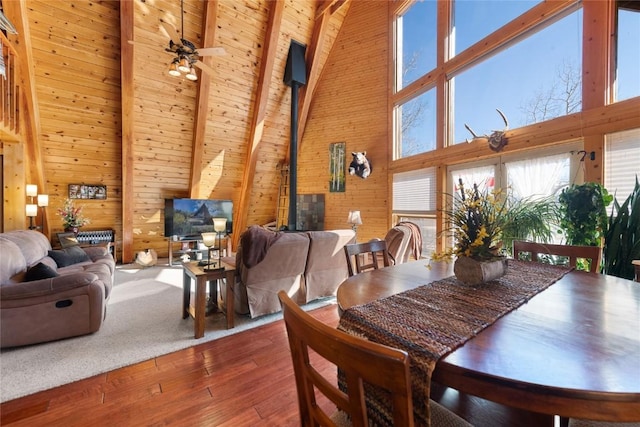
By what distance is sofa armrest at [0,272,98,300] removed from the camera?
7.48ft

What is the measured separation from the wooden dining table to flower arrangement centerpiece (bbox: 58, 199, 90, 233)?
6032 millimetres

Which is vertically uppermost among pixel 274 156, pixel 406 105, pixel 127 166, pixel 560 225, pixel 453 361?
pixel 406 105

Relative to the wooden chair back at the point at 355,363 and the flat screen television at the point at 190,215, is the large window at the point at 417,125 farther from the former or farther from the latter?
the wooden chair back at the point at 355,363

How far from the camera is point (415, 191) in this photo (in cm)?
528

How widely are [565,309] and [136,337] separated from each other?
3268 mm

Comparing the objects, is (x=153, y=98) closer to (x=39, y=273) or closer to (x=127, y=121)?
(x=127, y=121)

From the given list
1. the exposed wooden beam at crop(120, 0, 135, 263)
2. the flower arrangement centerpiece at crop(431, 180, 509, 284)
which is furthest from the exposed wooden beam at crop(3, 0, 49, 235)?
the flower arrangement centerpiece at crop(431, 180, 509, 284)

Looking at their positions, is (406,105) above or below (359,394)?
above

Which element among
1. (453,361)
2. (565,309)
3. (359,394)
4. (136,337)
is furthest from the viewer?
(136,337)

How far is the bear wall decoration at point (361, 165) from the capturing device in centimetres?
600

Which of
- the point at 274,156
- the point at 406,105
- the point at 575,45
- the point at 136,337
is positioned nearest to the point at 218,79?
the point at 274,156

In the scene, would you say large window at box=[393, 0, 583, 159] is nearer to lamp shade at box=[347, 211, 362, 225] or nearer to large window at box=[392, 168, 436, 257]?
large window at box=[392, 168, 436, 257]

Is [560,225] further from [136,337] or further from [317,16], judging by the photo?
[317,16]

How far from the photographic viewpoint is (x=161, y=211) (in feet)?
19.8
